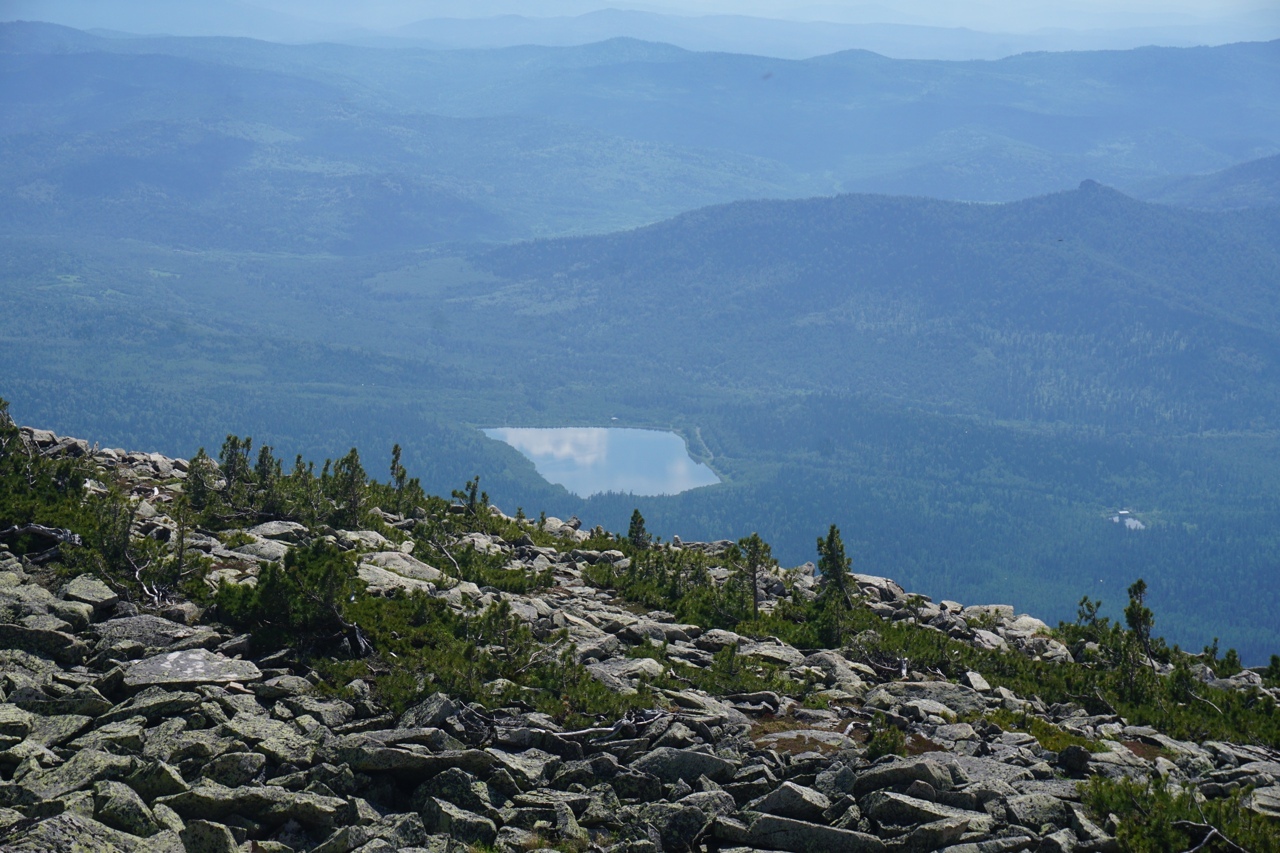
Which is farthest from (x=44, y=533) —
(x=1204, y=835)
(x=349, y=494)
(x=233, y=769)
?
(x=1204, y=835)

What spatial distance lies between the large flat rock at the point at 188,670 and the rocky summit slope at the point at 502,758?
0.04 metres

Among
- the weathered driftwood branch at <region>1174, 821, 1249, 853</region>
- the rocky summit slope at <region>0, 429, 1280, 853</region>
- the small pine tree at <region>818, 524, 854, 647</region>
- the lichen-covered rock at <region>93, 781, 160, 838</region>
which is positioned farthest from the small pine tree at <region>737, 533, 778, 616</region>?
the lichen-covered rock at <region>93, 781, 160, 838</region>

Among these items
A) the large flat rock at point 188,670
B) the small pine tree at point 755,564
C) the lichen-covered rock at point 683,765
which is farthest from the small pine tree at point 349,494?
the lichen-covered rock at point 683,765

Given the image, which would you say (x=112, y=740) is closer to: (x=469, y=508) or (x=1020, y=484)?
(x=469, y=508)

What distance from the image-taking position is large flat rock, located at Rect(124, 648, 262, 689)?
15867 millimetres

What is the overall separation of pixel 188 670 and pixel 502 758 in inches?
183

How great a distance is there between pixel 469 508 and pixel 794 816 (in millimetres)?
19598

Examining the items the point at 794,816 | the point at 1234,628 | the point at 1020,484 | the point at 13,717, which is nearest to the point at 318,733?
the point at 13,717

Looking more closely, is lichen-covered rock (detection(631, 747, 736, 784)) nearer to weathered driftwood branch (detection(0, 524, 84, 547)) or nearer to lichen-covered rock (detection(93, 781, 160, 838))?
lichen-covered rock (detection(93, 781, 160, 838))

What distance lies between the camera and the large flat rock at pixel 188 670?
15.9m

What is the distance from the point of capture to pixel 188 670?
53.6ft

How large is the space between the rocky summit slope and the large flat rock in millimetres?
38

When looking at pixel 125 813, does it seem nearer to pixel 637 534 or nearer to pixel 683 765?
pixel 683 765

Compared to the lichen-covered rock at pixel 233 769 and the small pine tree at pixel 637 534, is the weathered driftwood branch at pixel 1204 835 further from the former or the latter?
the small pine tree at pixel 637 534
